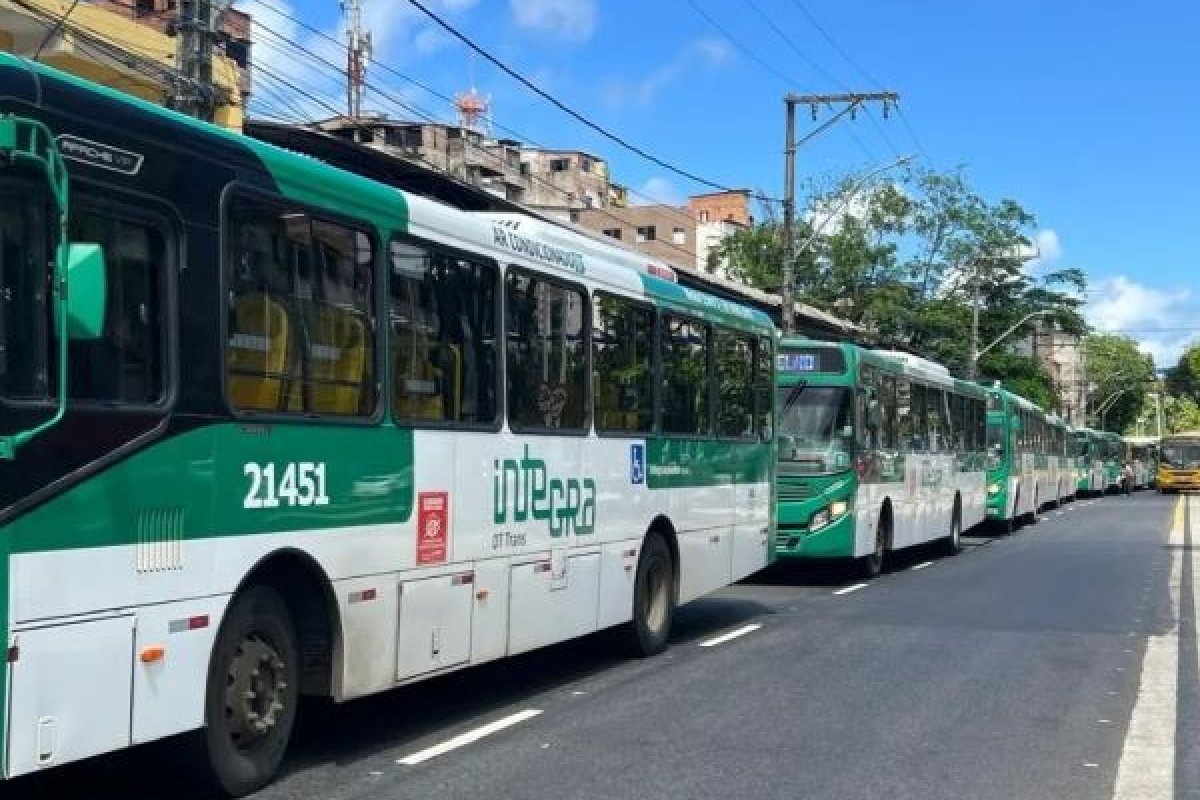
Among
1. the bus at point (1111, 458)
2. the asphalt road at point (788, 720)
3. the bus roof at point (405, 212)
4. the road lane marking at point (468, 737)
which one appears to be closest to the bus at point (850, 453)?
the asphalt road at point (788, 720)

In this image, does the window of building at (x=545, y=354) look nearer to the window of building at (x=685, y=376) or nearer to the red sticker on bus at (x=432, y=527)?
the red sticker on bus at (x=432, y=527)

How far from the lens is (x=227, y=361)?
19.1ft

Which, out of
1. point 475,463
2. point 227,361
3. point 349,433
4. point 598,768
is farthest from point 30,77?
point 598,768

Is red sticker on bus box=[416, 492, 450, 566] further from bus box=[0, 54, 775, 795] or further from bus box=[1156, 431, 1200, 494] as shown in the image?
bus box=[1156, 431, 1200, 494]

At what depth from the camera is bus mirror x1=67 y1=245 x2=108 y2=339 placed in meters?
4.71

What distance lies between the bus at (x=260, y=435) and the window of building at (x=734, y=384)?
2.40 metres

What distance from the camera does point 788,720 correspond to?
8.15m

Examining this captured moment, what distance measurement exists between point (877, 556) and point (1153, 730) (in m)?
10.4

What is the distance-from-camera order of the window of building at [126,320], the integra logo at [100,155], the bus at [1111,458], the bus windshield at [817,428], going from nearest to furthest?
1. the integra logo at [100,155]
2. the window of building at [126,320]
3. the bus windshield at [817,428]
4. the bus at [1111,458]

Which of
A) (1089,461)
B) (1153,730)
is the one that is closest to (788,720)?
(1153,730)

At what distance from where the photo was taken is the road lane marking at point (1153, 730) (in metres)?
6.71

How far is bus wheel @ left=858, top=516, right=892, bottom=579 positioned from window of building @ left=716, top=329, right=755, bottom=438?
5757mm

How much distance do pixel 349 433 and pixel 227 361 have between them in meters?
0.99

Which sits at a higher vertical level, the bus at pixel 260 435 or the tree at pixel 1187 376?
the tree at pixel 1187 376
